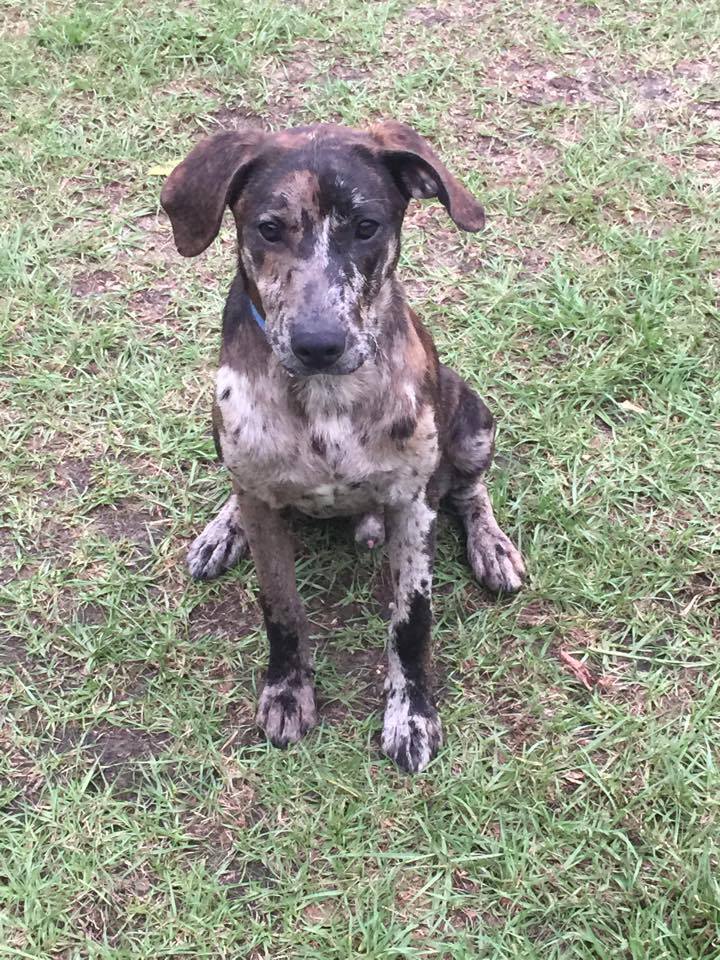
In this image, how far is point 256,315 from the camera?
2.98 meters

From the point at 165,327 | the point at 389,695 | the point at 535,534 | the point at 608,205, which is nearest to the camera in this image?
the point at 389,695

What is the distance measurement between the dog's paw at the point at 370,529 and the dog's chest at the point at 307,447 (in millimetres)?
672

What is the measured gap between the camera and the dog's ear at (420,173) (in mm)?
2857

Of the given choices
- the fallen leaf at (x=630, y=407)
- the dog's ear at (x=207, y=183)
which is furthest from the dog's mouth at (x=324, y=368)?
the fallen leaf at (x=630, y=407)

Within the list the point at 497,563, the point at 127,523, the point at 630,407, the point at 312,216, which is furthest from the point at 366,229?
the point at 630,407

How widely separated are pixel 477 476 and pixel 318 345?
53.9 inches

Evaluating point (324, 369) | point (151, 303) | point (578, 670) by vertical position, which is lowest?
point (578, 670)

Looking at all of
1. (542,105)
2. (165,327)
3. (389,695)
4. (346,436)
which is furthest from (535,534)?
(542,105)

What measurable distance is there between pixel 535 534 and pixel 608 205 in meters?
2.12

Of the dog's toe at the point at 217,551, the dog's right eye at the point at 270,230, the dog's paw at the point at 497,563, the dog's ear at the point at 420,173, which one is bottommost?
the dog's toe at the point at 217,551

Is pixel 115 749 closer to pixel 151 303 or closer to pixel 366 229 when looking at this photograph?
pixel 366 229

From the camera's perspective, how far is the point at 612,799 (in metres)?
3.29

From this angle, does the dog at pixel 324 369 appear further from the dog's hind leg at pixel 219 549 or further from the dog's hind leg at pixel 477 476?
the dog's hind leg at pixel 219 549

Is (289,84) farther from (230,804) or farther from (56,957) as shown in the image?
(56,957)
